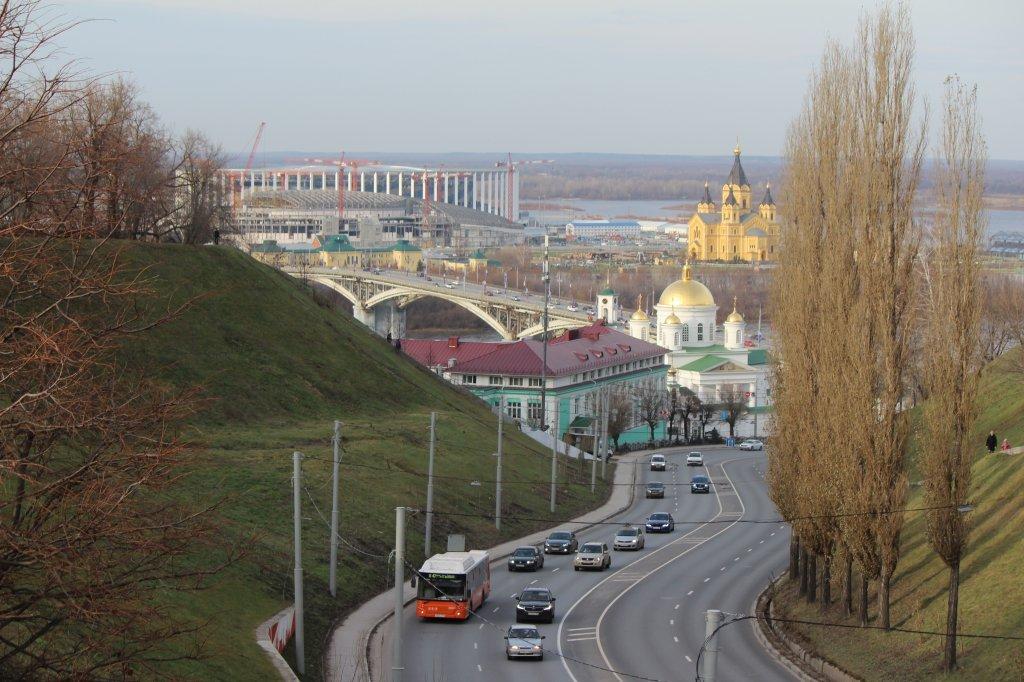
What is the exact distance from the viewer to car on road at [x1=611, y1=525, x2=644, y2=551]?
1913 inches

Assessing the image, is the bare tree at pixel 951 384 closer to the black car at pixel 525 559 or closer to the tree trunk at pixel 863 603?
the tree trunk at pixel 863 603

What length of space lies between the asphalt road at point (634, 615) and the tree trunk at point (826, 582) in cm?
180

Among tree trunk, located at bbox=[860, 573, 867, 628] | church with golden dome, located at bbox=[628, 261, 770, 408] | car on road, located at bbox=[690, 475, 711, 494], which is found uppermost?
tree trunk, located at bbox=[860, 573, 867, 628]

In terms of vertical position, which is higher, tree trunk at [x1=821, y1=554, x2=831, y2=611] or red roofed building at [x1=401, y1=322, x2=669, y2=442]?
tree trunk at [x1=821, y1=554, x2=831, y2=611]

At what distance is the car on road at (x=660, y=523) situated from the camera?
177ft

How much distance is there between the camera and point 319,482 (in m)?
43.0

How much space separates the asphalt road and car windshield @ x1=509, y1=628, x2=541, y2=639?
51 cm

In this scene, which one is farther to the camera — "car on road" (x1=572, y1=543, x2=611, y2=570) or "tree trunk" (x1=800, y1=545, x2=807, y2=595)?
"car on road" (x1=572, y1=543, x2=611, y2=570)

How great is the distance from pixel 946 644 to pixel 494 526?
22304 millimetres

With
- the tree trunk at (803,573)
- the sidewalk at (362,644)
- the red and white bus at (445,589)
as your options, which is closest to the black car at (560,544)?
the sidewalk at (362,644)

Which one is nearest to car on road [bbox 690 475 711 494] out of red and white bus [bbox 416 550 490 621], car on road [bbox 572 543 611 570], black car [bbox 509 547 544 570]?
car on road [bbox 572 543 611 570]

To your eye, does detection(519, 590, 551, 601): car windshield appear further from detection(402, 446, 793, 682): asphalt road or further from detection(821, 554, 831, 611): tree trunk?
detection(821, 554, 831, 611): tree trunk

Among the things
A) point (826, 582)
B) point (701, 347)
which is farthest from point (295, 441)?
point (701, 347)

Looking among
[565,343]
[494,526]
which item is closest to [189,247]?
[494,526]
